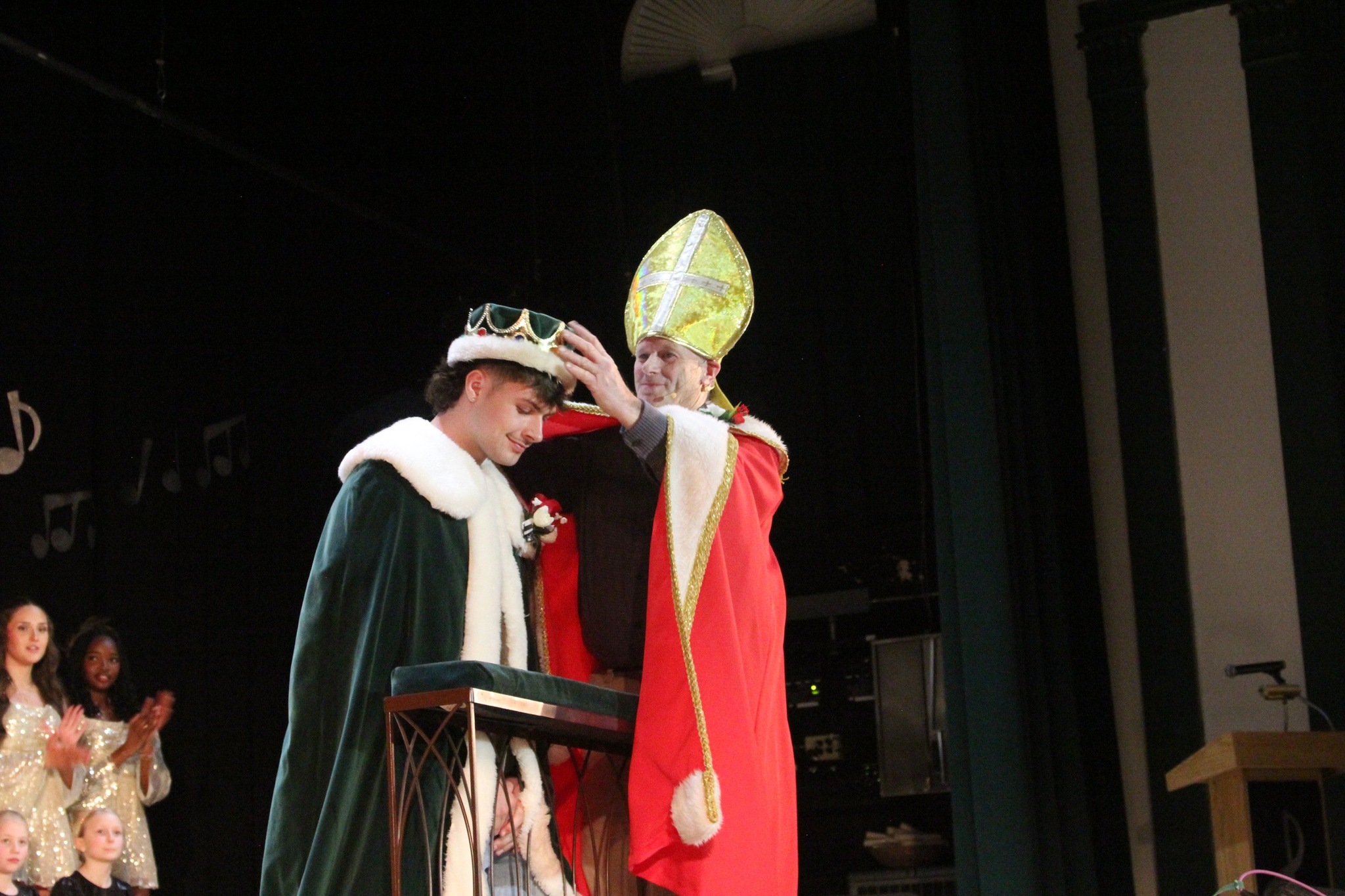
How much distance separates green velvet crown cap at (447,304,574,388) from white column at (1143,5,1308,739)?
124 inches

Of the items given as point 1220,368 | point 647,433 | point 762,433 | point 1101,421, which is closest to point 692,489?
point 647,433

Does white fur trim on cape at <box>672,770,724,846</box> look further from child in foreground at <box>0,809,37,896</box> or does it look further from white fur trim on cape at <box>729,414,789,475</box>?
child in foreground at <box>0,809,37,896</box>

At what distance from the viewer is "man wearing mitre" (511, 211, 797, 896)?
2492 mm

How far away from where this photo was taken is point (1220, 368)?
16.9ft

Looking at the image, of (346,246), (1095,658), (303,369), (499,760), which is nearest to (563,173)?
→ (346,246)

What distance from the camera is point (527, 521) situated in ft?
8.39

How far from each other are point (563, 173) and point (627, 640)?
320 cm

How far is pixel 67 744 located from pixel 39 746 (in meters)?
0.09

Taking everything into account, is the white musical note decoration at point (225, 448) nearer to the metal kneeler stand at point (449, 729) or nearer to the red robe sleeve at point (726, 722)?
the red robe sleeve at point (726, 722)

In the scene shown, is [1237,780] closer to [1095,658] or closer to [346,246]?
[1095,658]

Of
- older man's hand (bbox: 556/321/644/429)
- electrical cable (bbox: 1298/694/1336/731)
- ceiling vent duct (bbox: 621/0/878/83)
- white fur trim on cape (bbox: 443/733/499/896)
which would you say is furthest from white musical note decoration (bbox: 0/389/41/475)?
electrical cable (bbox: 1298/694/1336/731)

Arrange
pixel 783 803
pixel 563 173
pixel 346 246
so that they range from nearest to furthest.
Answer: pixel 783 803
pixel 346 246
pixel 563 173

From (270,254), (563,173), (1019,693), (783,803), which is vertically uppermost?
(563,173)

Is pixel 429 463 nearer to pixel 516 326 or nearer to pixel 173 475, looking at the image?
pixel 516 326
